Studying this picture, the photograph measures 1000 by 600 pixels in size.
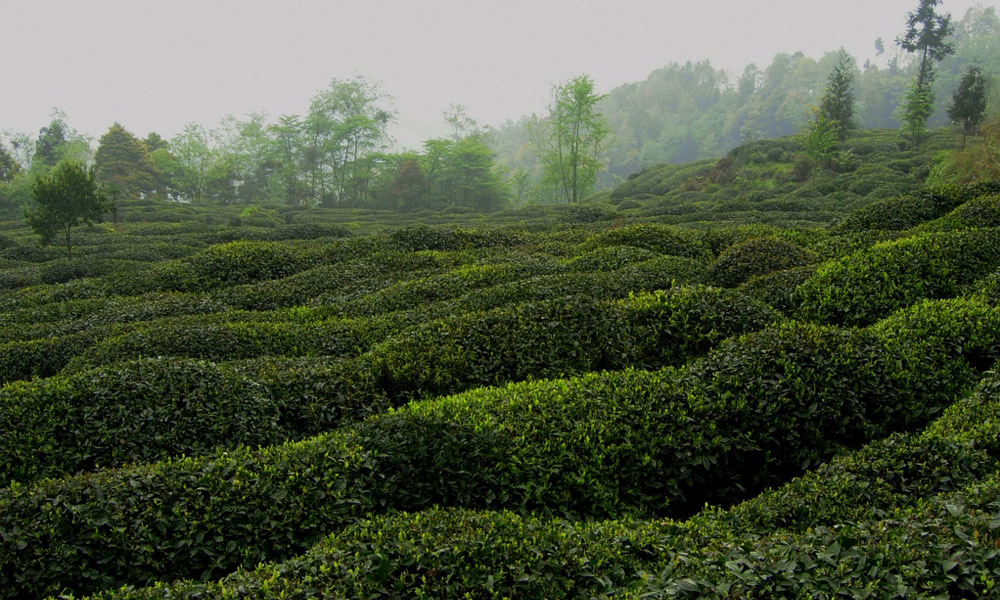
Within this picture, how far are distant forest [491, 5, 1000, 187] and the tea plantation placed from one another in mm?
96477

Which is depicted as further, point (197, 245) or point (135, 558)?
point (197, 245)

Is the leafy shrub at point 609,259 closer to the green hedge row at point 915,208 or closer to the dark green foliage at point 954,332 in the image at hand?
the green hedge row at point 915,208

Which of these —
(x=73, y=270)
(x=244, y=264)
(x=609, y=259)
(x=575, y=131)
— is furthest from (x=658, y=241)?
(x=575, y=131)

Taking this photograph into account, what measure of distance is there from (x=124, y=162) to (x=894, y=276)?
70.0 metres

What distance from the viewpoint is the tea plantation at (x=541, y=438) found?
14.4 ft

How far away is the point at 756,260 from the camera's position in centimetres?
1307

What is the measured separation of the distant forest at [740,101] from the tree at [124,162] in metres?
61.8

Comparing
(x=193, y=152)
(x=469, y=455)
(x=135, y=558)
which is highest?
(x=193, y=152)

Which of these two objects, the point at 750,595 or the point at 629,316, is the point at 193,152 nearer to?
the point at 629,316

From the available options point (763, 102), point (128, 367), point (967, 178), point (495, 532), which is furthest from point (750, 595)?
point (763, 102)

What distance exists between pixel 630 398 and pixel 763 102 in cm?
14259

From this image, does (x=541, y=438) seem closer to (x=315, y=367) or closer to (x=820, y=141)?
(x=315, y=367)

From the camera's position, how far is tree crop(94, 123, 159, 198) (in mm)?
61000

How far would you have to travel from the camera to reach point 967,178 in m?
29.2
